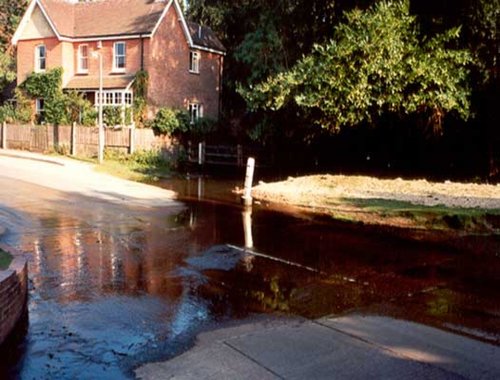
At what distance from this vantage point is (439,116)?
20469mm

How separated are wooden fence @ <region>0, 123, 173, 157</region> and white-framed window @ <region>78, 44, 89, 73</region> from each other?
21.9ft

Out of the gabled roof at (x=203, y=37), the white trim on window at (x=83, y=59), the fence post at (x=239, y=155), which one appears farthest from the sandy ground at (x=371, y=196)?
the white trim on window at (x=83, y=59)

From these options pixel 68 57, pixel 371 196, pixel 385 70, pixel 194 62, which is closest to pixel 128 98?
pixel 68 57

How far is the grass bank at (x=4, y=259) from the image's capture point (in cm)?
641

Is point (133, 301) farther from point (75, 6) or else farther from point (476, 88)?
point (75, 6)

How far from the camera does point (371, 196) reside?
668 inches

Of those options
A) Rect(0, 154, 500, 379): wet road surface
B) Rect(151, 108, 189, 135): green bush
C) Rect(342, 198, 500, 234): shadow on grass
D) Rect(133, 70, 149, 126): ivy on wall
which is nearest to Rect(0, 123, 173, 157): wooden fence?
Rect(151, 108, 189, 135): green bush

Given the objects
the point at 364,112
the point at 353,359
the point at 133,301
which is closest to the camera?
the point at 353,359

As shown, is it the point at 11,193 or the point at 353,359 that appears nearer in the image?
the point at 353,359

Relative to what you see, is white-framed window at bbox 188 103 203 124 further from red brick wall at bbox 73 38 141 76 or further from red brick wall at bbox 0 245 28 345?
red brick wall at bbox 0 245 28 345

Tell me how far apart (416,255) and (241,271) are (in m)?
3.15

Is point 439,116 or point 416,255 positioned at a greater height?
point 439,116

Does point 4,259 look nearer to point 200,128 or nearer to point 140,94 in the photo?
point 200,128

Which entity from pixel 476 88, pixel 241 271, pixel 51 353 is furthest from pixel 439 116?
pixel 51 353
